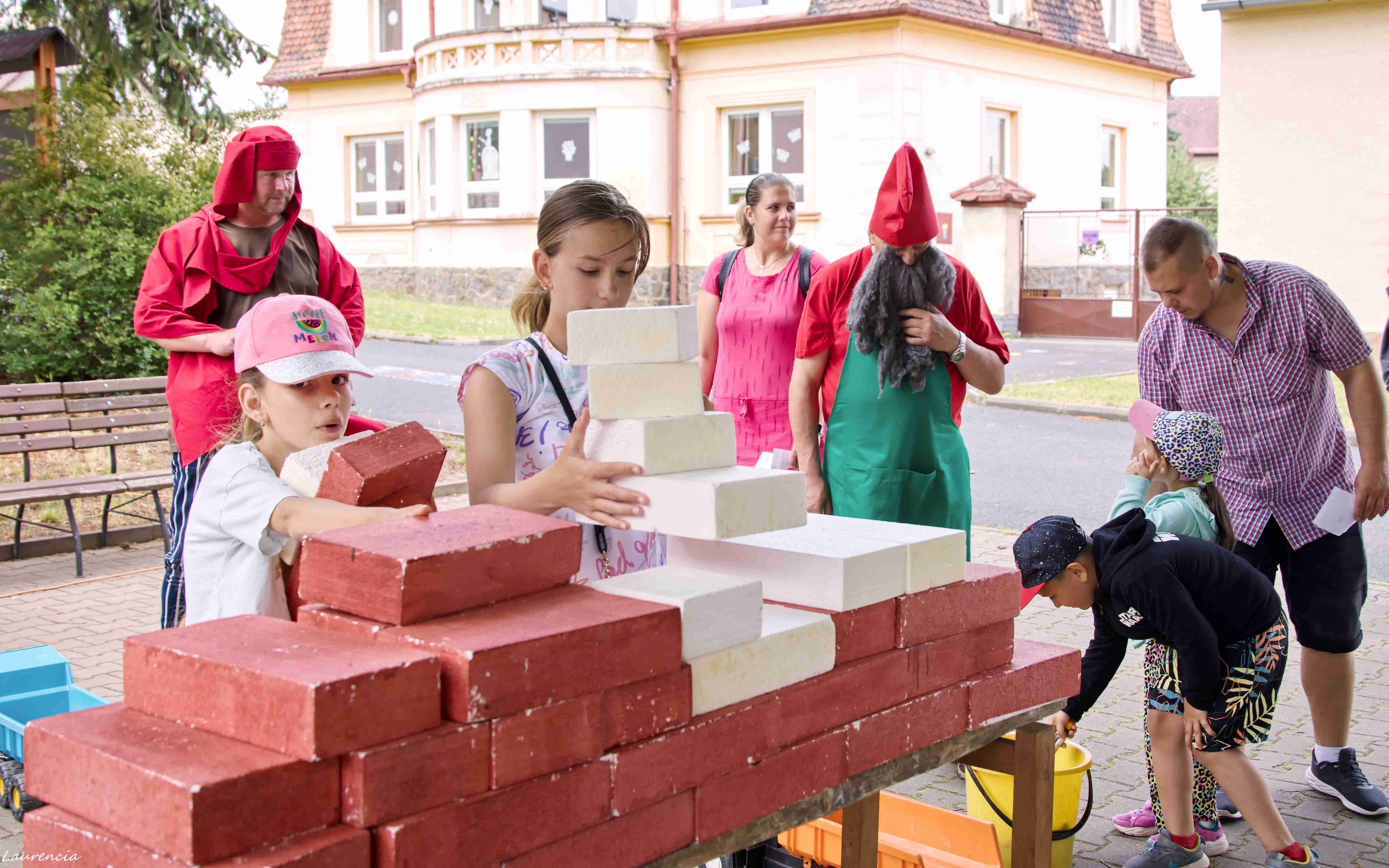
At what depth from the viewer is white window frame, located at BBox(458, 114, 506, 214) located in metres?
25.2

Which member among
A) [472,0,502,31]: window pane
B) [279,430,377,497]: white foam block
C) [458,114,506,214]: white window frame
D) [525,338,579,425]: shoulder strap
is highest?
[472,0,502,31]: window pane

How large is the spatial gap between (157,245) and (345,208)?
83.0ft

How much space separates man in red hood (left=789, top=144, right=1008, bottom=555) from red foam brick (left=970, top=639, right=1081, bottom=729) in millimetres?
1298

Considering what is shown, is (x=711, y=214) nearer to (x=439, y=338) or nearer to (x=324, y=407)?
(x=439, y=338)

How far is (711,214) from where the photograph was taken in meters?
24.1

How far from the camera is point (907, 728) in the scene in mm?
2342

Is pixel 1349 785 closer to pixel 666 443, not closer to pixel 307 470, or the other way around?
pixel 666 443

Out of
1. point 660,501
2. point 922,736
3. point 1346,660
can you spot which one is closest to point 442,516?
point 660,501

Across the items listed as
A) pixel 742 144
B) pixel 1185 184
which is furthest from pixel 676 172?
pixel 1185 184

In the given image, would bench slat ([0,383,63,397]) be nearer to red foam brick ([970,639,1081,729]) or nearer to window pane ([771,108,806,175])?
red foam brick ([970,639,1081,729])

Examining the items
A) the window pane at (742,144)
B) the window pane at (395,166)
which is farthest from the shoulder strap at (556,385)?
the window pane at (395,166)

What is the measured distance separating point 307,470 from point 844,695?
1094 mm

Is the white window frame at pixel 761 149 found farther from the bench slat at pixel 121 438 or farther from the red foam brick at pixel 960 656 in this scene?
the red foam brick at pixel 960 656

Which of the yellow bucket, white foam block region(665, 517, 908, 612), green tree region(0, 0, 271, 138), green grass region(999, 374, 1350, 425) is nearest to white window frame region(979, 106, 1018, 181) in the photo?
green grass region(999, 374, 1350, 425)
